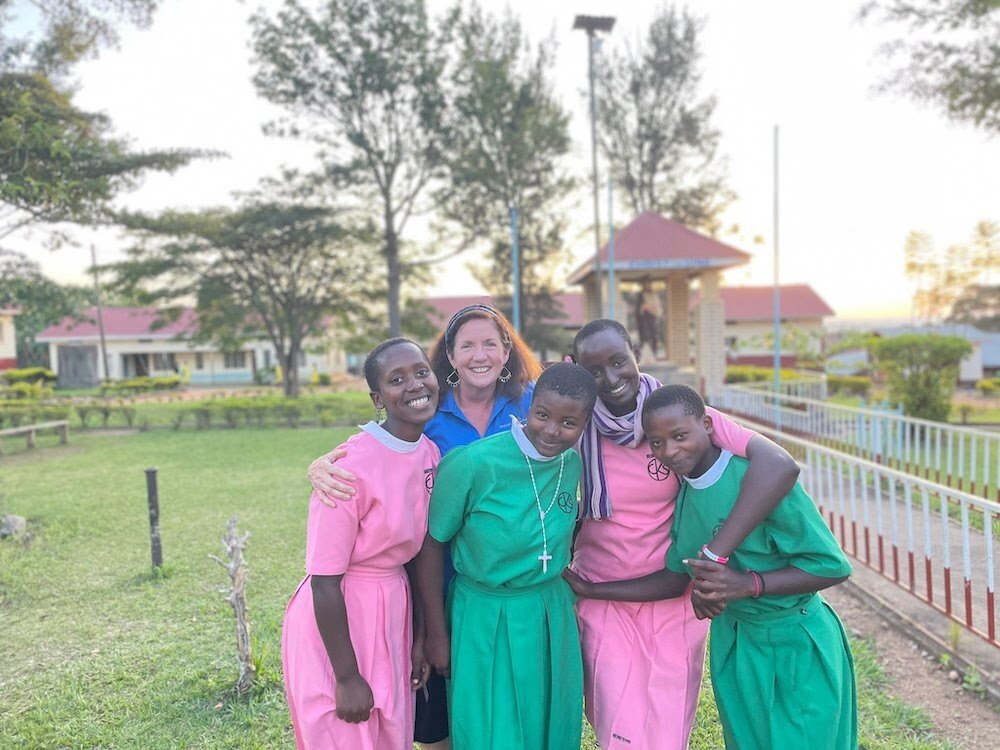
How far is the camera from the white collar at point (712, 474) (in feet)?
6.45

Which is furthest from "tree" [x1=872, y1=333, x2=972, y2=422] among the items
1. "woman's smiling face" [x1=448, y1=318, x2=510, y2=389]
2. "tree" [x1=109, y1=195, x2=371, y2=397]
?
"tree" [x1=109, y1=195, x2=371, y2=397]

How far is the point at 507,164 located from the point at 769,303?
20.3 m

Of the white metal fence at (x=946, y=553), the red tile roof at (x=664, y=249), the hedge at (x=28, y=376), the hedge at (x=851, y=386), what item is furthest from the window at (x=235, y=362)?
the white metal fence at (x=946, y=553)

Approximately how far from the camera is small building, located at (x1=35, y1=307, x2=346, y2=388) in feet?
125

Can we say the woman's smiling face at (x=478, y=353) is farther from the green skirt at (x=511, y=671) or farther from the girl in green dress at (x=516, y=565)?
the green skirt at (x=511, y=671)

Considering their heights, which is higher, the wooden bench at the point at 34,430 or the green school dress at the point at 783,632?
the green school dress at the point at 783,632

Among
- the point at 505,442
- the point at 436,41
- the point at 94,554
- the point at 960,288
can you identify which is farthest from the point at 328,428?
the point at 960,288

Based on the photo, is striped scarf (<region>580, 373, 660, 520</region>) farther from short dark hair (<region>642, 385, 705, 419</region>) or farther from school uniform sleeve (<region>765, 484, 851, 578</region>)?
school uniform sleeve (<region>765, 484, 851, 578</region>)

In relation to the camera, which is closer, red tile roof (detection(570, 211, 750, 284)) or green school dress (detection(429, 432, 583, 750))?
green school dress (detection(429, 432, 583, 750))

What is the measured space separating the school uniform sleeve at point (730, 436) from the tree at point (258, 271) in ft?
64.5

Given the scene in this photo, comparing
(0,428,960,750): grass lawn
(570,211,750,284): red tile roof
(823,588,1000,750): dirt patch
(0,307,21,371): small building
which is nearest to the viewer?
(823,588,1000,750): dirt patch

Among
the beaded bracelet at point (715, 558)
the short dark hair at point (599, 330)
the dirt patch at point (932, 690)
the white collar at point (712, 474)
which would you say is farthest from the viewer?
the dirt patch at point (932, 690)

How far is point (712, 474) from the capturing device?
197 centimetres

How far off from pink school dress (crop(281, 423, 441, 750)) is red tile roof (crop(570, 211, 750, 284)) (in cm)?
1591
